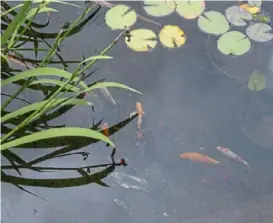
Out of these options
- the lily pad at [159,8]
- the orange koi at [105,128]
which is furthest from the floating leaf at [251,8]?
the orange koi at [105,128]

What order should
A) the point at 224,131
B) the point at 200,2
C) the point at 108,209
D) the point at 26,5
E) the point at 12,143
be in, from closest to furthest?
the point at 26,5 < the point at 12,143 < the point at 108,209 < the point at 224,131 < the point at 200,2

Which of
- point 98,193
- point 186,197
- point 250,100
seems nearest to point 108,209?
point 98,193

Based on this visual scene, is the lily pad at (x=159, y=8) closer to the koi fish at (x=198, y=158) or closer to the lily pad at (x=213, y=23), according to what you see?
the lily pad at (x=213, y=23)

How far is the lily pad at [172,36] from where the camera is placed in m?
2.10

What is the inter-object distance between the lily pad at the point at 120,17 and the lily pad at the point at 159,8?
0.06 m

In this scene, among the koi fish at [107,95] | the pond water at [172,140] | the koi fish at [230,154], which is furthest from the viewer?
the koi fish at [107,95]

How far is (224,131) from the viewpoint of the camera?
1915 millimetres

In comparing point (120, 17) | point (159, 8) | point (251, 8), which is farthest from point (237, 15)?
point (120, 17)

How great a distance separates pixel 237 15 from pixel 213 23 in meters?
0.11

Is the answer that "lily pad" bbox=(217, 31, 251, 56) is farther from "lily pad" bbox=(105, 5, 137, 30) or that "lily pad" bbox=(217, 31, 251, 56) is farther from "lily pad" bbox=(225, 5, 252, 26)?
"lily pad" bbox=(105, 5, 137, 30)

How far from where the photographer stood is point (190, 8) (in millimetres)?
2180

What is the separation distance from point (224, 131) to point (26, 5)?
815 millimetres

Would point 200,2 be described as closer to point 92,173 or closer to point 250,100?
point 250,100

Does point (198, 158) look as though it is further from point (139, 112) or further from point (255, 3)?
point (255, 3)
